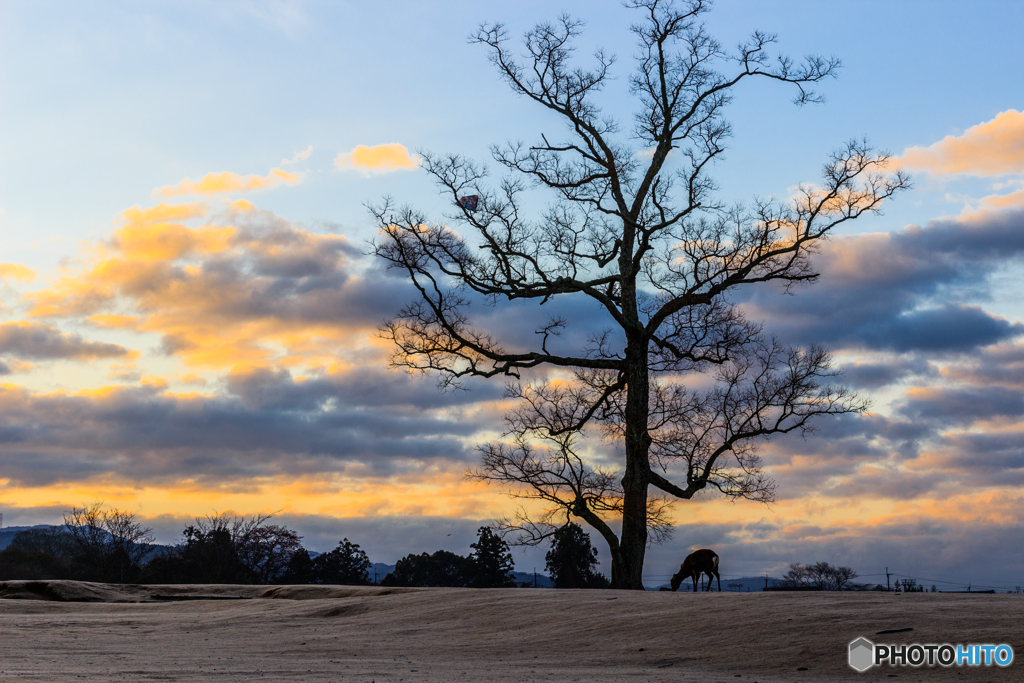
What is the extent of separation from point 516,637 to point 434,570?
107 feet

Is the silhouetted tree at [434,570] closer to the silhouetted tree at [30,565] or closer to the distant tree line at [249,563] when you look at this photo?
the distant tree line at [249,563]

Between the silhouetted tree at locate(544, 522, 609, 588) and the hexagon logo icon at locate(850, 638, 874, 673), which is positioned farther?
the silhouetted tree at locate(544, 522, 609, 588)

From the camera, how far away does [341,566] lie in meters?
41.3

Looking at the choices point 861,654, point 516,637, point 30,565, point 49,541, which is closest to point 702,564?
point 516,637

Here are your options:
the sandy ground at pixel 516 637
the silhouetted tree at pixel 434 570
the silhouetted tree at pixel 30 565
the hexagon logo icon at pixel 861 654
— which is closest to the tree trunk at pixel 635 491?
the sandy ground at pixel 516 637

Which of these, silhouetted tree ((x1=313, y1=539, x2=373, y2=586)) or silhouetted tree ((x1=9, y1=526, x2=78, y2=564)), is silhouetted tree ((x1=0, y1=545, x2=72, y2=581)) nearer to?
silhouetted tree ((x1=9, y1=526, x2=78, y2=564))

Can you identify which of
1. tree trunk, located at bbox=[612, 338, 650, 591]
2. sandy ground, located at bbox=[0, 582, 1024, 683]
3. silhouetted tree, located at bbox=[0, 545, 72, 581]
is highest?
tree trunk, located at bbox=[612, 338, 650, 591]

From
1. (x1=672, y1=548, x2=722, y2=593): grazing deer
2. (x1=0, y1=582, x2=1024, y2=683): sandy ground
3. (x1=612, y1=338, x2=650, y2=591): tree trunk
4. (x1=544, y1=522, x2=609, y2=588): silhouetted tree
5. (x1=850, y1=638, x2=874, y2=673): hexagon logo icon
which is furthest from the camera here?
(x1=544, y1=522, x2=609, y2=588): silhouetted tree

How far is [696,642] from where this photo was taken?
9.38m

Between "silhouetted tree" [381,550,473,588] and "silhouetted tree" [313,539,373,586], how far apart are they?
1680mm

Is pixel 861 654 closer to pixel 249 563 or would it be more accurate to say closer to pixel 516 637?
pixel 516 637

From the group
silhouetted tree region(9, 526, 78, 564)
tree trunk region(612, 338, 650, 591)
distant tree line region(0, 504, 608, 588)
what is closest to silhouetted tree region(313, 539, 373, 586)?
distant tree line region(0, 504, 608, 588)

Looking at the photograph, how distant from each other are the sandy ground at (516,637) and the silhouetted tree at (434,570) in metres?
26.3

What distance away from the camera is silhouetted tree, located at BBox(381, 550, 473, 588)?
40.6 meters
